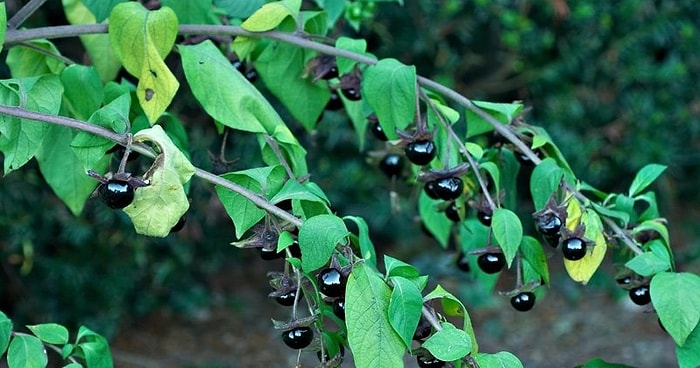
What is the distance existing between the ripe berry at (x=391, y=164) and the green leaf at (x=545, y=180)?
0.88 ft

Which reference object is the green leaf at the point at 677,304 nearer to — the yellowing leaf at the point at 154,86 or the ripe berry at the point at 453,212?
the ripe berry at the point at 453,212

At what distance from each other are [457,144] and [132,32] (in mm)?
392

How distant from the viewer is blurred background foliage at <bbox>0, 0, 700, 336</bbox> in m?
2.44

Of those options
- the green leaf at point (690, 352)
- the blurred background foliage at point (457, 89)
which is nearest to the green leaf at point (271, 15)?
the green leaf at point (690, 352)

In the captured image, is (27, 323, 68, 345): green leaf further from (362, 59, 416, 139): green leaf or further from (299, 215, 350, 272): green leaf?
(362, 59, 416, 139): green leaf

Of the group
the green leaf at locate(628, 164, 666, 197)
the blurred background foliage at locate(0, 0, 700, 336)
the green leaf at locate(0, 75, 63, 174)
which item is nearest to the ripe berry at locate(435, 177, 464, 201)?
the green leaf at locate(628, 164, 666, 197)

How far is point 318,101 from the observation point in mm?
1218

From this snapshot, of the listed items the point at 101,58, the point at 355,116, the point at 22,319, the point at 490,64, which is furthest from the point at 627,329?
the point at 101,58

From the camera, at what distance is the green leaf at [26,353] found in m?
0.91

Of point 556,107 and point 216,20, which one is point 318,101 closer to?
point 216,20

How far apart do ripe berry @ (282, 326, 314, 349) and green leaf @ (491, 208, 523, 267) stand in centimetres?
23

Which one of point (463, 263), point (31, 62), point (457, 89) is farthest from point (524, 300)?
point (457, 89)

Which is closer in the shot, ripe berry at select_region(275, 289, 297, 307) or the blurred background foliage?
ripe berry at select_region(275, 289, 297, 307)

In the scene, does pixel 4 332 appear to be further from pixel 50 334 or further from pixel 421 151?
pixel 421 151
